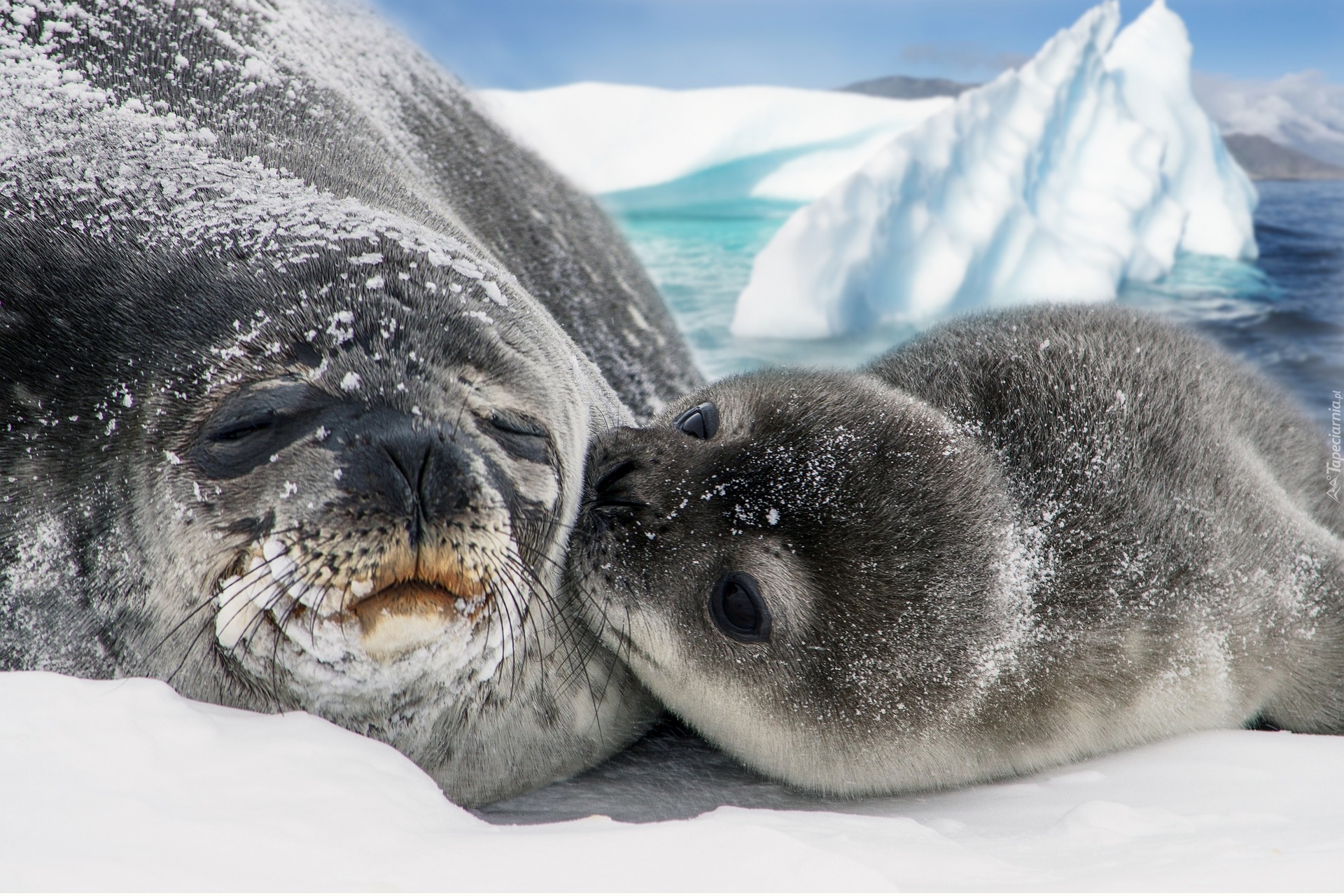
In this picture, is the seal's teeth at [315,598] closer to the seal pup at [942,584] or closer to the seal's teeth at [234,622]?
the seal's teeth at [234,622]

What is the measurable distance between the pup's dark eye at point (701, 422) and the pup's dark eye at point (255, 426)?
97cm

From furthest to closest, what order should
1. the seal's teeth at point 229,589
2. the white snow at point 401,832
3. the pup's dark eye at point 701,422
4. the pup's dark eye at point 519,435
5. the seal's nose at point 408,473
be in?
the pup's dark eye at point 701,422, the pup's dark eye at point 519,435, the seal's teeth at point 229,589, the seal's nose at point 408,473, the white snow at point 401,832

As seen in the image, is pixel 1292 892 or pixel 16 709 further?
pixel 16 709

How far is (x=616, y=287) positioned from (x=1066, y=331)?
1.51m

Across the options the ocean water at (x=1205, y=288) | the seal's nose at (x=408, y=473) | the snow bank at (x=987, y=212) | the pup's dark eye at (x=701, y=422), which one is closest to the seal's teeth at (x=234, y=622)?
the seal's nose at (x=408, y=473)

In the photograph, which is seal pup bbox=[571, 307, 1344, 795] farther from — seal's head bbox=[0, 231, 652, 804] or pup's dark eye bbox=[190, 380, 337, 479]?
pup's dark eye bbox=[190, 380, 337, 479]

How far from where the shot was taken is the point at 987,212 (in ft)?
32.3

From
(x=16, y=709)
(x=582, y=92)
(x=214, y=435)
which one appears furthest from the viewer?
(x=582, y=92)

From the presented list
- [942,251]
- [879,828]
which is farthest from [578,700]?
[942,251]

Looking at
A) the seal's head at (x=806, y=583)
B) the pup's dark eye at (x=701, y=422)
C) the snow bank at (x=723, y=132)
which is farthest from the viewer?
the snow bank at (x=723, y=132)

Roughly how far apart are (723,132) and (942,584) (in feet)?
45.5

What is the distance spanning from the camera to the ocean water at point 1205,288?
31.7ft

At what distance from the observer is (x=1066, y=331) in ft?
A: 9.14

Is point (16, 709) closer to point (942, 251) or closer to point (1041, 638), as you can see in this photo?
point (1041, 638)
